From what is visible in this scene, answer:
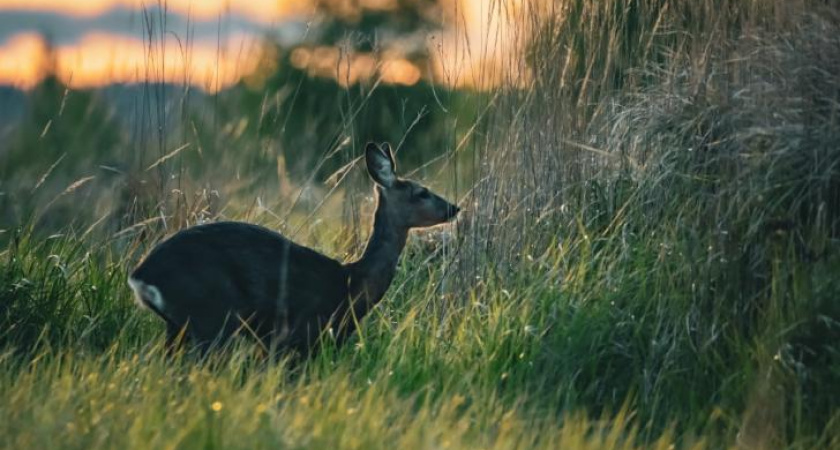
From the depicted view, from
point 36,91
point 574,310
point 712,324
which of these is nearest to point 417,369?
point 574,310

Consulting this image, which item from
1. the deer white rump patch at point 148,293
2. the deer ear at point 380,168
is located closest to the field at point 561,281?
the deer ear at point 380,168

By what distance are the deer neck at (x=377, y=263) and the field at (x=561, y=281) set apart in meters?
0.18

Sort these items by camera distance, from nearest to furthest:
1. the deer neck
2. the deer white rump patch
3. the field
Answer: the field → the deer white rump patch → the deer neck

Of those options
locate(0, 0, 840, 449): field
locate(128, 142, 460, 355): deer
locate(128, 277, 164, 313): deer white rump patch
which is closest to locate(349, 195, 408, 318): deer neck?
locate(128, 142, 460, 355): deer

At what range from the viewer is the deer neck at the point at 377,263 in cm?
730

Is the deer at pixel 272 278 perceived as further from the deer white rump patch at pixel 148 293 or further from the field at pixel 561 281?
the field at pixel 561 281

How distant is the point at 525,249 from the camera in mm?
7328

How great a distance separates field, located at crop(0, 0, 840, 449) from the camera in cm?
541

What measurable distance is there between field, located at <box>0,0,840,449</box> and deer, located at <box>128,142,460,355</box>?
5.4 inches

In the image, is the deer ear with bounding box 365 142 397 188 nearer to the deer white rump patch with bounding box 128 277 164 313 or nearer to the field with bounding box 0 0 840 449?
the field with bounding box 0 0 840 449

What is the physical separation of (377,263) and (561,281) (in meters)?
1.00

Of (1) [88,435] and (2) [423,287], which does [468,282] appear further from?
(1) [88,435]

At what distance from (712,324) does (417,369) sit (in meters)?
1.31

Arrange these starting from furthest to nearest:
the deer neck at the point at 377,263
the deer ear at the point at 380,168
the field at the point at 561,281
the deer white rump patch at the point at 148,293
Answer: the deer ear at the point at 380,168 → the deer neck at the point at 377,263 → the deer white rump patch at the point at 148,293 → the field at the point at 561,281
